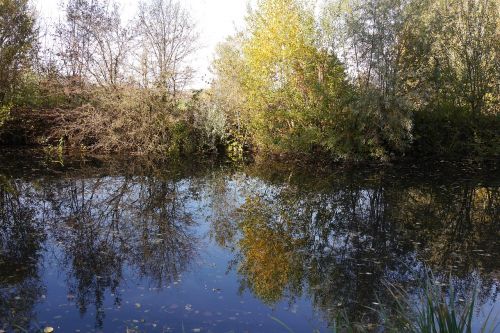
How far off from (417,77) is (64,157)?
1603 cm

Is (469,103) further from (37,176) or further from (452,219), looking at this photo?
(37,176)

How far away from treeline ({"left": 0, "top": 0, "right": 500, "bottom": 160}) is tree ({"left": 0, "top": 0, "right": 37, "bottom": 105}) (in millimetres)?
47

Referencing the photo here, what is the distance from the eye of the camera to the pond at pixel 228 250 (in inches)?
225

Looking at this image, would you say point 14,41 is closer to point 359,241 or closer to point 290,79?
point 290,79

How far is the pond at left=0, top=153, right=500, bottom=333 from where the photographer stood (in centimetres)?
571

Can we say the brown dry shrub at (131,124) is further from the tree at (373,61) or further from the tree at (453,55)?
the tree at (453,55)

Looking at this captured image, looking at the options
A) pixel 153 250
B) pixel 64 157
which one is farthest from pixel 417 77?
pixel 64 157

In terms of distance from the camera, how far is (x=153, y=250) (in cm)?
789

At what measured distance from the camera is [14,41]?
1944 centimetres

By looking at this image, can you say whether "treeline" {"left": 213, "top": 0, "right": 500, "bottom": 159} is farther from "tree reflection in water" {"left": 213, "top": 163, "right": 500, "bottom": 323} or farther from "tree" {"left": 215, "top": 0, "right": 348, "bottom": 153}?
"tree reflection in water" {"left": 213, "top": 163, "right": 500, "bottom": 323}

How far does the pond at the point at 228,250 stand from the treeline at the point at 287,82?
4.50m

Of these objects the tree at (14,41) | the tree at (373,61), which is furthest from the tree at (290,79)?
the tree at (14,41)

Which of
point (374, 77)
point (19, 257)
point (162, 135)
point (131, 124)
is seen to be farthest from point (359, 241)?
point (131, 124)

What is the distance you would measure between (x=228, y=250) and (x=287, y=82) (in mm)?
12370
